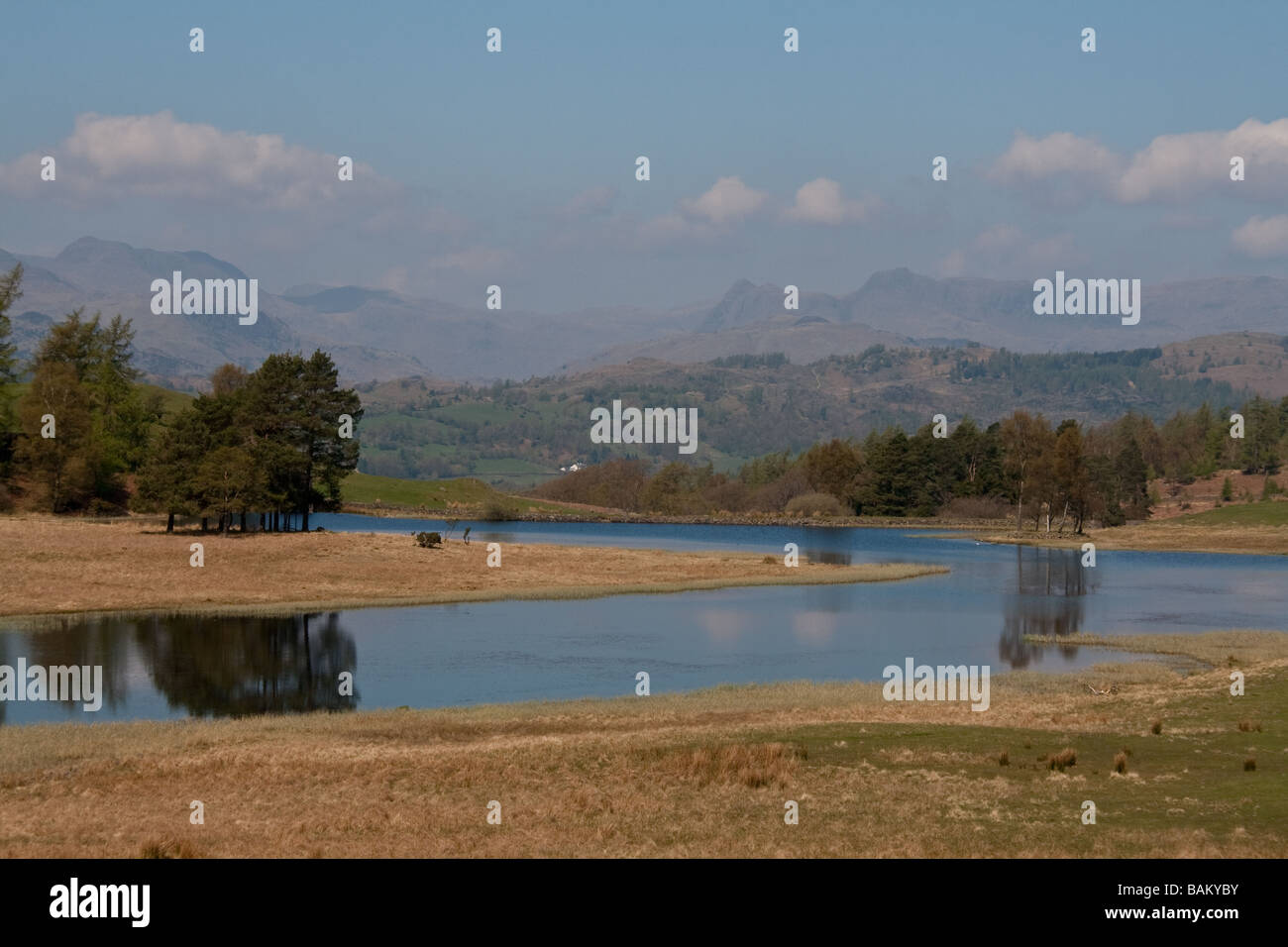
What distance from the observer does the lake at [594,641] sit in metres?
42.3

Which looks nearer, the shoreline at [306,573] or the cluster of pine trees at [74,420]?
the shoreline at [306,573]

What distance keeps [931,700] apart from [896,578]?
5314 centimetres

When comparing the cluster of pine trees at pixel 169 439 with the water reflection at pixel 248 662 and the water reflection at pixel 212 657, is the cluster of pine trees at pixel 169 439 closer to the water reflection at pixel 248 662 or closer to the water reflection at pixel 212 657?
the water reflection at pixel 212 657

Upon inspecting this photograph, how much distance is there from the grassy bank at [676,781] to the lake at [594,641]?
6.42m

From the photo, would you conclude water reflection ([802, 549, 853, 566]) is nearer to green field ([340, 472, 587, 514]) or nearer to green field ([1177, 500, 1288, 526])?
green field ([1177, 500, 1288, 526])

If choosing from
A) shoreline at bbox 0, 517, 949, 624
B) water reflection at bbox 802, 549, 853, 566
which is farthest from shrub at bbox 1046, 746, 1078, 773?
water reflection at bbox 802, 549, 853, 566

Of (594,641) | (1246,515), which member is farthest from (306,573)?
(1246,515)

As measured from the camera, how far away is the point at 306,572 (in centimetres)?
7519

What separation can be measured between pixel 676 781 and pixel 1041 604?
179 feet

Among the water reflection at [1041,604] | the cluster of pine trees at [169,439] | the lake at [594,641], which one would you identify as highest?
the cluster of pine trees at [169,439]

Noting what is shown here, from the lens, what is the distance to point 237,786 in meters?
25.5

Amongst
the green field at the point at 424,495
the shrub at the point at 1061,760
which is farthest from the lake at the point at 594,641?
the green field at the point at 424,495
